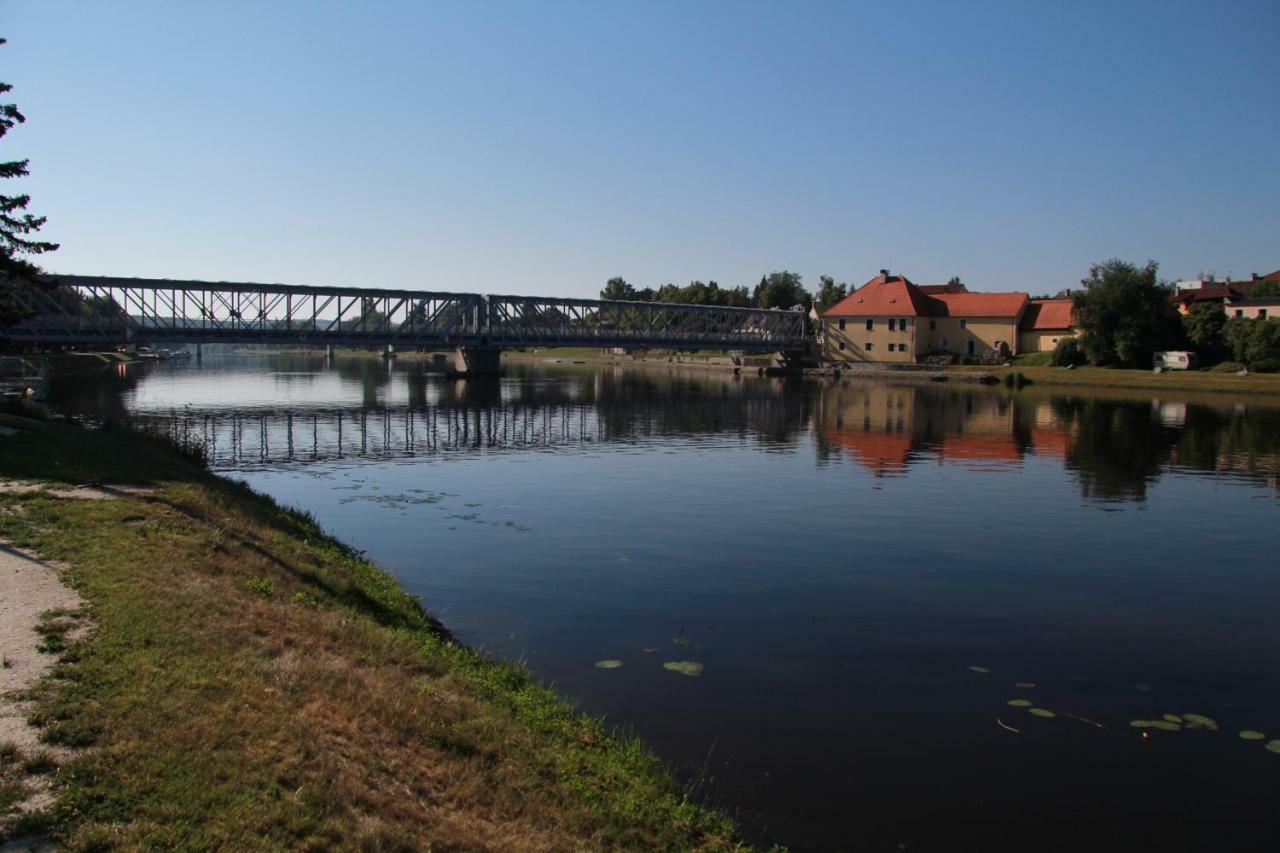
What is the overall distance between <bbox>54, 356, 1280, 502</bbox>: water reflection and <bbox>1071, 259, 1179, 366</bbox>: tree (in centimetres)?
2086

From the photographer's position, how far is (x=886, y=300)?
13025 cm

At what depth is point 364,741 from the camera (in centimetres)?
874

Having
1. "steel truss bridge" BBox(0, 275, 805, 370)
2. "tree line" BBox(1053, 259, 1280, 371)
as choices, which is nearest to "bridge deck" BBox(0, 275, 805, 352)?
"steel truss bridge" BBox(0, 275, 805, 370)

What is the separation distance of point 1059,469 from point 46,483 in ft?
115

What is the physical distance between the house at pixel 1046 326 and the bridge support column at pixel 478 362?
228 ft

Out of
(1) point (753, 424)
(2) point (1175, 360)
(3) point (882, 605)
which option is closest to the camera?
(3) point (882, 605)

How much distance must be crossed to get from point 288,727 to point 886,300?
129376 millimetres

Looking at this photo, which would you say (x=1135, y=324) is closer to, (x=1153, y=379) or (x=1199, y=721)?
(x=1153, y=379)

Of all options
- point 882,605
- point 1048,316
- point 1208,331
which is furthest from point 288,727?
point 1048,316

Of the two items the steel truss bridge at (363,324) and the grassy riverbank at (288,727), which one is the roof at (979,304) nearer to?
the steel truss bridge at (363,324)

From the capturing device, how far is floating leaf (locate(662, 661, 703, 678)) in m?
14.2

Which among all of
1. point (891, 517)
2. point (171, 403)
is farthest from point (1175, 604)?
point (171, 403)

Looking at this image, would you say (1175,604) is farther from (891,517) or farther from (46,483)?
(46,483)

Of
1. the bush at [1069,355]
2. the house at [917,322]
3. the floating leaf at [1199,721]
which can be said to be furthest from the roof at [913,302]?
the floating leaf at [1199,721]
